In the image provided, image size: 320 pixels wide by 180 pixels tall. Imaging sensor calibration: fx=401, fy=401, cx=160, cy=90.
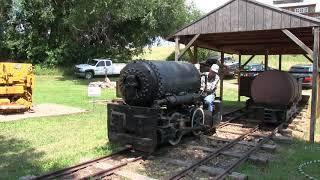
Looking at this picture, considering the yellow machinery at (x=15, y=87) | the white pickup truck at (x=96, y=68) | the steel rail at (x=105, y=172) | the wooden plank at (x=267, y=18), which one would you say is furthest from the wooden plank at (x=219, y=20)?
the white pickup truck at (x=96, y=68)

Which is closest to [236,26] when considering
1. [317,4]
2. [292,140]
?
[292,140]

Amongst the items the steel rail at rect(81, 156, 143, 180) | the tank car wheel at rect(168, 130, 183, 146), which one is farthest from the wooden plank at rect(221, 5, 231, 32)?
the steel rail at rect(81, 156, 143, 180)

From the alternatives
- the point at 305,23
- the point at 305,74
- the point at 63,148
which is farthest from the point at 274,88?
the point at 305,74

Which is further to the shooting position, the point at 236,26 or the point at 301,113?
the point at 301,113

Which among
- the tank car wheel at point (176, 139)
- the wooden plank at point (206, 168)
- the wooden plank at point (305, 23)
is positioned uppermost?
the wooden plank at point (305, 23)

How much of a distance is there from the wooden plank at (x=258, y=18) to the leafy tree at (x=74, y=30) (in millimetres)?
23418

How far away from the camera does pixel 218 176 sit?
24.2 feet

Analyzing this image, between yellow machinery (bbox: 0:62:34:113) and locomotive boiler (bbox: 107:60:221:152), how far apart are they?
6.79 meters

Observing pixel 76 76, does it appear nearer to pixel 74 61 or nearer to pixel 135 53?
pixel 74 61

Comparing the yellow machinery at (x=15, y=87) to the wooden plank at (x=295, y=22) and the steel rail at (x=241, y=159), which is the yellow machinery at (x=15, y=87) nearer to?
the steel rail at (x=241, y=159)

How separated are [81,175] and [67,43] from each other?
33.0m

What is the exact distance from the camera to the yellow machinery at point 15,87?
577 inches

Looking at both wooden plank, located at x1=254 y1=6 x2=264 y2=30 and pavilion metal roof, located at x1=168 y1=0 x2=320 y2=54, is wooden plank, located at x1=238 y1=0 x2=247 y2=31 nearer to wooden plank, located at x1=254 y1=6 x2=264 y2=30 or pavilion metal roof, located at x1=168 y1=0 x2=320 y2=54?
pavilion metal roof, located at x1=168 y1=0 x2=320 y2=54

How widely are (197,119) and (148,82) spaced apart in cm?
244
